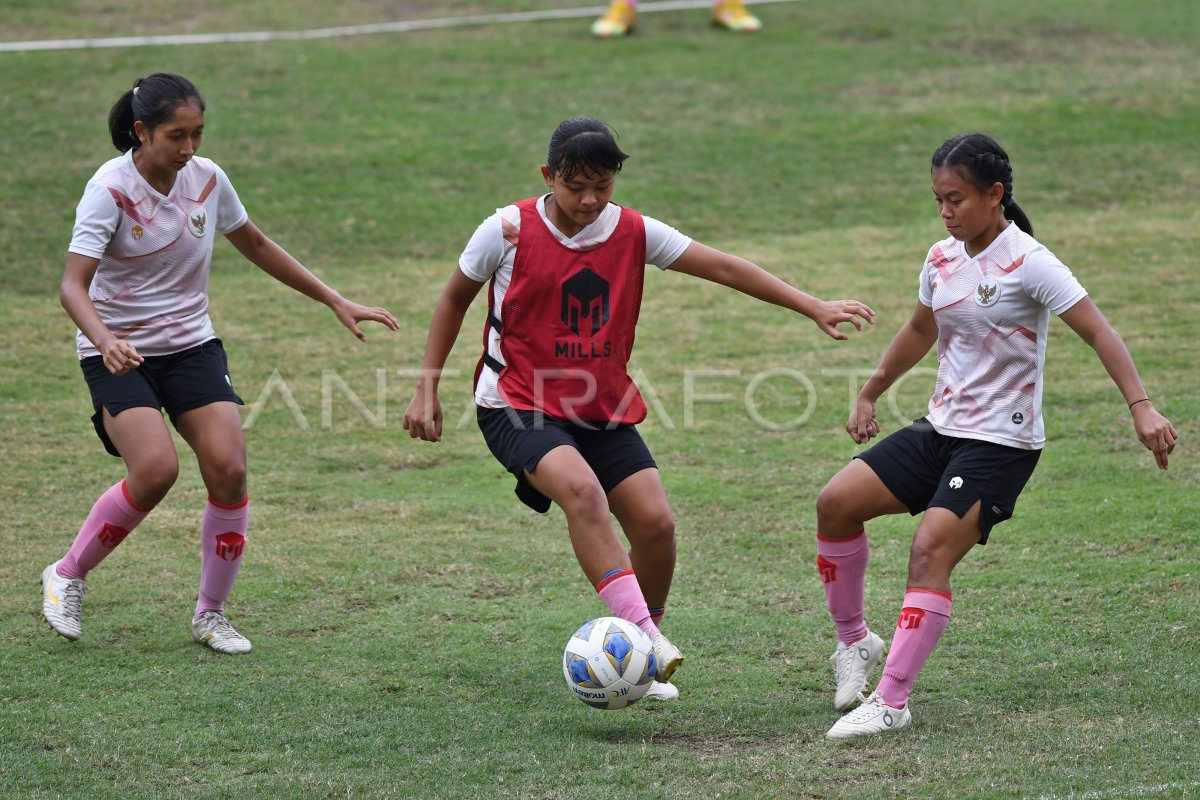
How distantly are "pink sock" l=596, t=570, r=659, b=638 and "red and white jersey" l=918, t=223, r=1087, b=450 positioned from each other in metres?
1.19

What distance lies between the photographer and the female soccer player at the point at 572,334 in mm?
4867

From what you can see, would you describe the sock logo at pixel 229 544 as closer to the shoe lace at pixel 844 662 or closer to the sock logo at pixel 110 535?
the sock logo at pixel 110 535

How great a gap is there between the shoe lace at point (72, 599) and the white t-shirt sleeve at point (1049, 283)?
382cm

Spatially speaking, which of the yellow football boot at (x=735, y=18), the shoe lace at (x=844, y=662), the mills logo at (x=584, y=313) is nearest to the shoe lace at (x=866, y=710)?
the shoe lace at (x=844, y=662)

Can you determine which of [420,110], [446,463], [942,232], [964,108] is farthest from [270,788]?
[964,108]

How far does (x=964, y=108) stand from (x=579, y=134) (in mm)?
12161

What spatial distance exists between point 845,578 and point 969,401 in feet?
2.59

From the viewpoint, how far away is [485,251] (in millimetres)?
4863

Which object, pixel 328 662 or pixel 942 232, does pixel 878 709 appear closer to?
pixel 328 662

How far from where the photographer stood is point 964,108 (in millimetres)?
15828

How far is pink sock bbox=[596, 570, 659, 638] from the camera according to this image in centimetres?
466

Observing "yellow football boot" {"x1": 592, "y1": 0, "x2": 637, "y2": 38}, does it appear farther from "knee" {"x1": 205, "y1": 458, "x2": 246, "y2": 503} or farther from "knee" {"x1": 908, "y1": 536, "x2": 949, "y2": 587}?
"knee" {"x1": 908, "y1": 536, "x2": 949, "y2": 587}

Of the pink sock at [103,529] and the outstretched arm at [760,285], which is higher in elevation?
the outstretched arm at [760,285]

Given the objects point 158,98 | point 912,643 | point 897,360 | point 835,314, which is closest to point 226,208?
point 158,98
